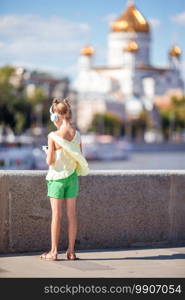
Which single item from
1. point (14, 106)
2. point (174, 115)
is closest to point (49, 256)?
point (14, 106)

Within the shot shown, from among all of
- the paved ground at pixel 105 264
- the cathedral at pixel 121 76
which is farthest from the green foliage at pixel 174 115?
the paved ground at pixel 105 264

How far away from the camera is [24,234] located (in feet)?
30.1

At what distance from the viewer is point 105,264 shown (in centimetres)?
833

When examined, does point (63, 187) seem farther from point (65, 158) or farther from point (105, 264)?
point (105, 264)

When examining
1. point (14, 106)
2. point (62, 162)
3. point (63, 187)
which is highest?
point (14, 106)

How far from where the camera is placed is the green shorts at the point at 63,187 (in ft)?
27.4

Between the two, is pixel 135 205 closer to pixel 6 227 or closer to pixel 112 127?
pixel 6 227

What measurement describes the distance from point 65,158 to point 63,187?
237 millimetres

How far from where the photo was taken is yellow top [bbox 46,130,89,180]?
8.30 m

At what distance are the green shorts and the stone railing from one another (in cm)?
74

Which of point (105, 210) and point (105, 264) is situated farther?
point (105, 210)

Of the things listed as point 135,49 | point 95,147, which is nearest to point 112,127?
point 135,49

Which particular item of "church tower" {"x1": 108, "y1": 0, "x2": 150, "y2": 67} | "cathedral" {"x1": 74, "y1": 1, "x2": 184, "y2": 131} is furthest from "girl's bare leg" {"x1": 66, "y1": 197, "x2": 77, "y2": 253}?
"cathedral" {"x1": 74, "y1": 1, "x2": 184, "y2": 131}

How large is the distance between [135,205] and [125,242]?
367 mm
